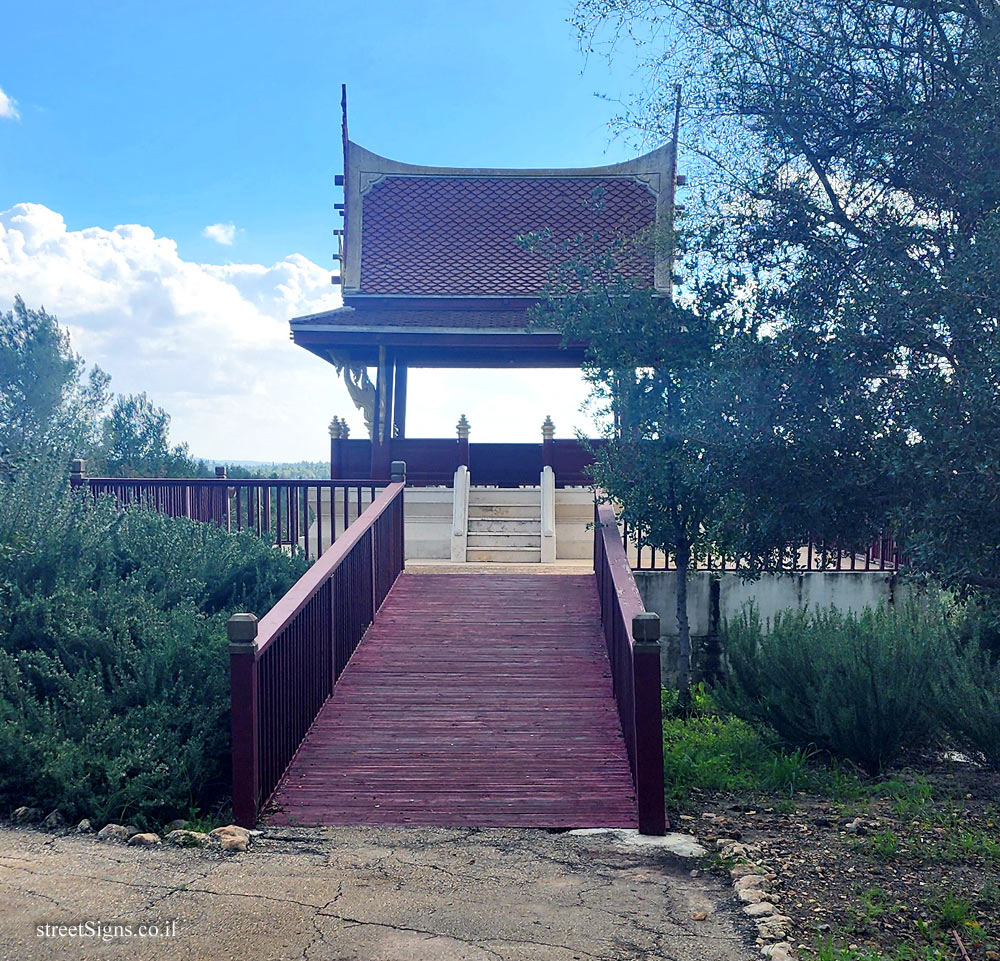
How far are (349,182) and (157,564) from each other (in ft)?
38.7

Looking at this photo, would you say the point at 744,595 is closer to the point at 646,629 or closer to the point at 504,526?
the point at 504,526

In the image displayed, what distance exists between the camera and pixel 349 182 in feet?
59.9

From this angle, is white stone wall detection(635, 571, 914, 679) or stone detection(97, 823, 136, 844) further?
white stone wall detection(635, 571, 914, 679)

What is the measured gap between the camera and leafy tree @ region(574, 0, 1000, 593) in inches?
187

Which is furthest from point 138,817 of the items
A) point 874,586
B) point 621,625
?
point 874,586

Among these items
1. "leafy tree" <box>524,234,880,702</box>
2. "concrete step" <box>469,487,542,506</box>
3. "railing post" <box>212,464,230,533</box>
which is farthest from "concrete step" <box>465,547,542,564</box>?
"railing post" <box>212,464,230,533</box>

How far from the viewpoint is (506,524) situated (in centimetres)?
1498

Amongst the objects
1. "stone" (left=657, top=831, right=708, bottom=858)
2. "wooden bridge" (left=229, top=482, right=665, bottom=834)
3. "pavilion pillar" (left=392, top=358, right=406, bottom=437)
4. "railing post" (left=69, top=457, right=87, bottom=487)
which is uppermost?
"pavilion pillar" (left=392, top=358, right=406, bottom=437)

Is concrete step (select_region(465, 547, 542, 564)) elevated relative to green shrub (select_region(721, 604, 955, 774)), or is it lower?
elevated

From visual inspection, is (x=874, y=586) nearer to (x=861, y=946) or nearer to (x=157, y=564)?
(x=861, y=946)

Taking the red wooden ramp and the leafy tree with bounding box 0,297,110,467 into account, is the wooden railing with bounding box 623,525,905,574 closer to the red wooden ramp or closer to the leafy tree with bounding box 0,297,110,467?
the red wooden ramp

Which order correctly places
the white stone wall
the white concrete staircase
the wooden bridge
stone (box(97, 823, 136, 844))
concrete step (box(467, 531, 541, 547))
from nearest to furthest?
stone (box(97, 823, 136, 844)), the wooden bridge, the white stone wall, the white concrete staircase, concrete step (box(467, 531, 541, 547))

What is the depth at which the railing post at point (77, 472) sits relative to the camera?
438 inches

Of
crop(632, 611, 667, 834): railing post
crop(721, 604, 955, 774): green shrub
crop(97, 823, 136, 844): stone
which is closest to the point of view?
crop(97, 823, 136, 844): stone
